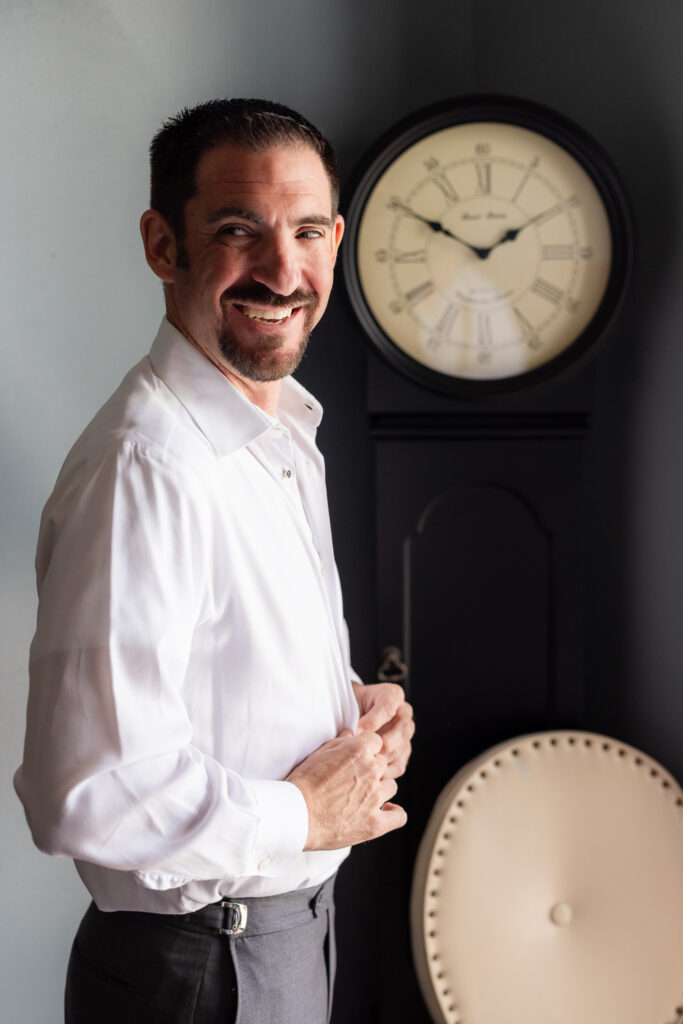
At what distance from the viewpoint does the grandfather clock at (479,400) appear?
60.7 inches

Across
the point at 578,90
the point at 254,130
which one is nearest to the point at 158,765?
the point at 254,130

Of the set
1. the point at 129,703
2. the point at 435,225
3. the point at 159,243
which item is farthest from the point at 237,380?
the point at 435,225

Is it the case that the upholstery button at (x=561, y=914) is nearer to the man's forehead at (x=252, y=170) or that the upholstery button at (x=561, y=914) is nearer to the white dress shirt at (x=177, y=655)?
the white dress shirt at (x=177, y=655)

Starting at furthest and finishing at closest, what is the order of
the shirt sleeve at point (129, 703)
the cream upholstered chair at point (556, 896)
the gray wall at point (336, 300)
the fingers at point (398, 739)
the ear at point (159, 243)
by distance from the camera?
1. the cream upholstered chair at point (556, 896)
2. the gray wall at point (336, 300)
3. the fingers at point (398, 739)
4. the ear at point (159, 243)
5. the shirt sleeve at point (129, 703)

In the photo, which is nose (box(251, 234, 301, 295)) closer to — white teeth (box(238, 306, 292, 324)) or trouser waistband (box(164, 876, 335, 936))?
white teeth (box(238, 306, 292, 324))

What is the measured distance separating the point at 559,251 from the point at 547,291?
0.06 m

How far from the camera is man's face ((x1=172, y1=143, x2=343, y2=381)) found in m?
1.06

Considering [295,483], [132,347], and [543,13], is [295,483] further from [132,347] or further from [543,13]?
[543,13]

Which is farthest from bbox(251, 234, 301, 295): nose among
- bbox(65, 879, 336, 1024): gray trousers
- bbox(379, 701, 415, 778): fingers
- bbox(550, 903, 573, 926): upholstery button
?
bbox(550, 903, 573, 926): upholstery button

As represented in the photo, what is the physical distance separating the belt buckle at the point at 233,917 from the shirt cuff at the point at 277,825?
9 centimetres

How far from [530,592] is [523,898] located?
480mm

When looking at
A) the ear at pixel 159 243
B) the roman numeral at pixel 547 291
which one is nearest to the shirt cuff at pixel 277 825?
the ear at pixel 159 243

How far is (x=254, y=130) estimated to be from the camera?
3.49 feet

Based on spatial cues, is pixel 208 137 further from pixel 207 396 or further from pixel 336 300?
pixel 336 300
